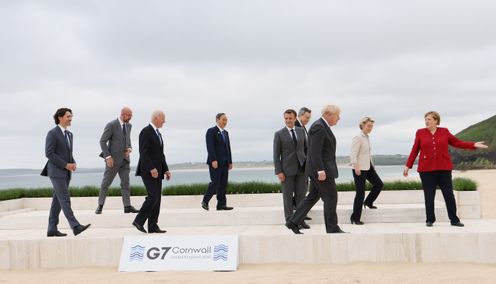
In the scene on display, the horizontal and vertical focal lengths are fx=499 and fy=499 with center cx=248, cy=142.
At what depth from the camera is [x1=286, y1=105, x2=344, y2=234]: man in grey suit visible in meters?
6.95

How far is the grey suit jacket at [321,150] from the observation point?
694 cm

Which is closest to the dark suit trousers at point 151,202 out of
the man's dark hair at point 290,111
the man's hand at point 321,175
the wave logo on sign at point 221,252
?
the wave logo on sign at point 221,252

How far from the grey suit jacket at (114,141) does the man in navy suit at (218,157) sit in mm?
1594

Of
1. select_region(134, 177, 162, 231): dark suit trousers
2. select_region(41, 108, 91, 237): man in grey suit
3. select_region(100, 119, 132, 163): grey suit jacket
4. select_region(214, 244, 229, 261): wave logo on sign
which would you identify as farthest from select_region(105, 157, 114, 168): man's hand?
select_region(214, 244, 229, 261): wave logo on sign

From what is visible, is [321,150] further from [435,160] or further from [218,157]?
[218,157]

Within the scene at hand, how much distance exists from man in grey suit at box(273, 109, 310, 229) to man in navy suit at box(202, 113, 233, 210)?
156 centimetres

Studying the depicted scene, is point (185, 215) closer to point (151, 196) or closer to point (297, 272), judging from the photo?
point (151, 196)

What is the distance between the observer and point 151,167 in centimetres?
751

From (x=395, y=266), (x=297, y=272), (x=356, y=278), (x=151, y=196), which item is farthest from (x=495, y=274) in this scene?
(x=151, y=196)

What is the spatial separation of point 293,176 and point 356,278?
2.42 metres

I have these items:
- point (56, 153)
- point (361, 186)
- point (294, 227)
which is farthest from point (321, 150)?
point (56, 153)

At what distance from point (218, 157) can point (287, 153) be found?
184 cm

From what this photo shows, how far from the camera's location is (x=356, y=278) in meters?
6.00

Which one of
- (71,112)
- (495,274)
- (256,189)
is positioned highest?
(71,112)
